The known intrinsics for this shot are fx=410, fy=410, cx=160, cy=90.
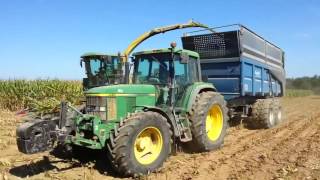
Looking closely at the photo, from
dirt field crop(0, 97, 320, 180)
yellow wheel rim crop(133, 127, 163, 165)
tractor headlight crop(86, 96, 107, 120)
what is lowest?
dirt field crop(0, 97, 320, 180)

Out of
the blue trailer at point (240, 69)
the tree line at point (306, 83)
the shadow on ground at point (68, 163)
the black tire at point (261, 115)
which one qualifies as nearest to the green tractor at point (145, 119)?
the shadow on ground at point (68, 163)

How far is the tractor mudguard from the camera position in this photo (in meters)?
6.04

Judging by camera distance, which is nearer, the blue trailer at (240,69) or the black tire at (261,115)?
the blue trailer at (240,69)

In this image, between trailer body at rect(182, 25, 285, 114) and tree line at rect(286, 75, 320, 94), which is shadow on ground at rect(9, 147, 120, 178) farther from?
tree line at rect(286, 75, 320, 94)

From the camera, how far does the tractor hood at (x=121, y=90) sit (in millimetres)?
6902

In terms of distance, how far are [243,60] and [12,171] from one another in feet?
21.7

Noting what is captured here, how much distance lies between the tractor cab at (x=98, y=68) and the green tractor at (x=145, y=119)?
4562mm

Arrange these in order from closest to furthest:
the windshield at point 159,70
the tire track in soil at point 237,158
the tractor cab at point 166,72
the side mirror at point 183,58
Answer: the tire track in soil at point 237,158
the side mirror at point 183,58
the tractor cab at point 166,72
the windshield at point 159,70

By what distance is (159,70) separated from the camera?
8.02 meters

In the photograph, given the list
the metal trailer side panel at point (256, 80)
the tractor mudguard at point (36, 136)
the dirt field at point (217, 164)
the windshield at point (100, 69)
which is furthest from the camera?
the windshield at point (100, 69)

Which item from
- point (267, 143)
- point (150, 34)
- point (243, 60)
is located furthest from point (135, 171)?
point (150, 34)

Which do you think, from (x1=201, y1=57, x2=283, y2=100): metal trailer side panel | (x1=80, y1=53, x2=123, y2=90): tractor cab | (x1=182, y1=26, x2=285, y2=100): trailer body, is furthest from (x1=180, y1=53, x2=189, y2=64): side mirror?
(x1=80, y1=53, x2=123, y2=90): tractor cab

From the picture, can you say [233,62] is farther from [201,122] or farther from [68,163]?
[68,163]

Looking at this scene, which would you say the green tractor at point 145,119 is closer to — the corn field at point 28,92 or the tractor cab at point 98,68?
the tractor cab at point 98,68
